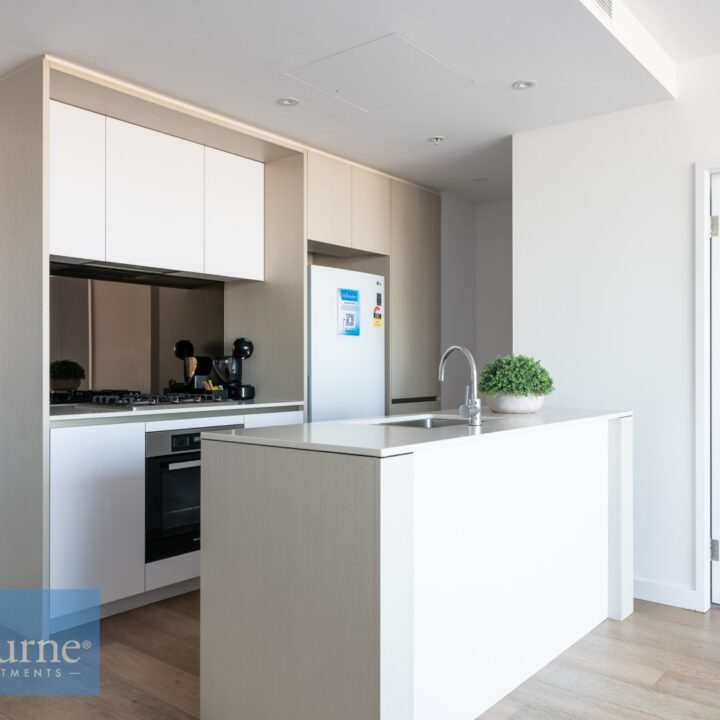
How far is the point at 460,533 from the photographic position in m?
2.05

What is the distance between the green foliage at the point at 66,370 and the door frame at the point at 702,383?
9.72 ft

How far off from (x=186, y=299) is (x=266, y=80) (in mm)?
1477

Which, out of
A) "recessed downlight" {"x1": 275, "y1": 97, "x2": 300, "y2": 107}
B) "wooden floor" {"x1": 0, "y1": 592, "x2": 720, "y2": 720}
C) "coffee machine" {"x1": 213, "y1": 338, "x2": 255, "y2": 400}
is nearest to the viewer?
"wooden floor" {"x1": 0, "y1": 592, "x2": 720, "y2": 720}

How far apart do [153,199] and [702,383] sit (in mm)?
2698

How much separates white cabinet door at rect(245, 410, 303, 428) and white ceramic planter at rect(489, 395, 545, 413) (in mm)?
1068

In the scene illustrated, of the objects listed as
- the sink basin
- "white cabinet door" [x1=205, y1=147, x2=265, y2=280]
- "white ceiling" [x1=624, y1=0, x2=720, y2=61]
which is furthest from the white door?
"white cabinet door" [x1=205, y1=147, x2=265, y2=280]

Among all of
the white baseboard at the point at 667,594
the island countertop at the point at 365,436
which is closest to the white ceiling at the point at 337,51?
the island countertop at the point at 365,436

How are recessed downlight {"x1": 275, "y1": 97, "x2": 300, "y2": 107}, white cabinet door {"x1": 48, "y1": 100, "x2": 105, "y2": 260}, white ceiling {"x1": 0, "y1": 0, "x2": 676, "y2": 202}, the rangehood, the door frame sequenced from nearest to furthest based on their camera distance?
white ceiling {"x1": 0, "y1": 0, "x2": 676, "y2": 202}
white cabinet door {"x1": 48, "y1": 100, "x2": 105, "y2": 260}
the door frame
recessed downlight {"x1": 275, "y1": 97, "x2": 300, "y2": 107}
the rangehood

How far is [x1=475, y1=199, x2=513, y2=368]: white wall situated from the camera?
5.46 m

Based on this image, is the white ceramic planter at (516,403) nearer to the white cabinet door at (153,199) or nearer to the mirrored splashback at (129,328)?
the white cabinet door at (153,199)

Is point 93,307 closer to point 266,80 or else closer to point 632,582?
point 266,80

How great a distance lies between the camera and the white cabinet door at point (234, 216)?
373cm

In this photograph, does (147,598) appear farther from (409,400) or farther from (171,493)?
(409,400)

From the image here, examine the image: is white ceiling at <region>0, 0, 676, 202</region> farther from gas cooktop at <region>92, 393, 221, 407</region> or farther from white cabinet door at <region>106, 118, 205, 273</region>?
gas cooktop at <region>92, 393, 221, 407</region>
